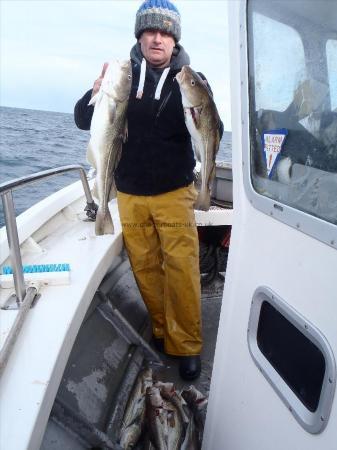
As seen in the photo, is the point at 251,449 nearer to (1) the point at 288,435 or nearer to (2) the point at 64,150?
(1) the point at 288,435

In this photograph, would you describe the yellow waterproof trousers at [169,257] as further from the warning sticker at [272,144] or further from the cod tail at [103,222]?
the warning sticker at [272,144]

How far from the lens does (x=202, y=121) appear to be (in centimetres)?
234

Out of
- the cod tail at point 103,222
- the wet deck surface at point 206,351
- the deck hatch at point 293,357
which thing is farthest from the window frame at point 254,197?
A: the wet deck surface at point 206,351

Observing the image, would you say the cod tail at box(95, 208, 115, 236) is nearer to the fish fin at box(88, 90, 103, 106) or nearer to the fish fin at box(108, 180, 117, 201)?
the fish fin at box(108, 180, 117, 201)

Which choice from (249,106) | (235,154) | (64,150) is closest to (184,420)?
(235,154)

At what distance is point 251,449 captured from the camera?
55.6 inches

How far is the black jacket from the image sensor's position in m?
2.54

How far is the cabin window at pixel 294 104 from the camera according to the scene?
111 cm

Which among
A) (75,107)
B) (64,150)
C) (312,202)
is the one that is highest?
(75,107)

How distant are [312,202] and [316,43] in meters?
0.46

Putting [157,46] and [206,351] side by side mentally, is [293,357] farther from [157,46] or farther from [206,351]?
[206,351]

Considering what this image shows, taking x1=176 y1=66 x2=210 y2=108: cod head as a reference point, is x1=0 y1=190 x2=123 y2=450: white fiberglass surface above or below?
below

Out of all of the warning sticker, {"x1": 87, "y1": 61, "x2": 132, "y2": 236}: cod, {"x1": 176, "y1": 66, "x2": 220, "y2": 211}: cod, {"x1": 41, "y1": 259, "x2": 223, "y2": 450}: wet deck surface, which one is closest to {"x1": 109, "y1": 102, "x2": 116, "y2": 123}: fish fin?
{"x1": 87, "y1": 61, "x2": 132, "y2": 236}: cod

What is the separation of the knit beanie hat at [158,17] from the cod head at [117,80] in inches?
13.4
